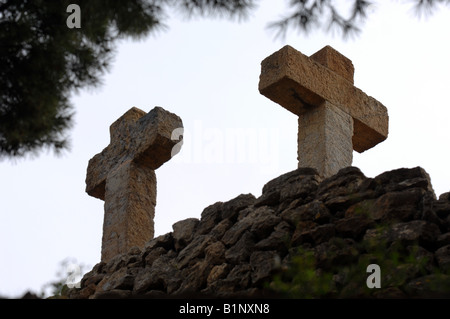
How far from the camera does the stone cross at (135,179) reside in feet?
36.0

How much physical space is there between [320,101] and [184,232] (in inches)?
89.4

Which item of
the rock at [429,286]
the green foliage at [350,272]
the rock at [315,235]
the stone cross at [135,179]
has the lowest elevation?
the rock at [429,286]

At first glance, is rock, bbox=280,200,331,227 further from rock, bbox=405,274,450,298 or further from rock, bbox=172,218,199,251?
rock, bbox=405,274,450,298

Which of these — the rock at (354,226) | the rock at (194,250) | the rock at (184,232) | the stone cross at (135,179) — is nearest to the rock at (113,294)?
the rock at (194,250)

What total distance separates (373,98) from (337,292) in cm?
476

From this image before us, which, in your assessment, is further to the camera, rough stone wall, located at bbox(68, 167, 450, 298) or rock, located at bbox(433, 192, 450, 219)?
rock, located at bbox(433, 192, 450, 219)

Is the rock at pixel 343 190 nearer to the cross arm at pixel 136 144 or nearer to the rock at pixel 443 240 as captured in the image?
the rock at pixel 443 240

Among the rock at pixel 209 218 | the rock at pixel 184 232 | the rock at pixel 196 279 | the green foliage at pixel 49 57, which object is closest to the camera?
the green foliage at pixel 49 57

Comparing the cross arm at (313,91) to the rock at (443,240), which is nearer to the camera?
the rock at (443,240)

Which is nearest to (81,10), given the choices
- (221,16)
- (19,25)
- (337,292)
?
(19,25)

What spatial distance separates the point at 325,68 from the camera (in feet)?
35.6

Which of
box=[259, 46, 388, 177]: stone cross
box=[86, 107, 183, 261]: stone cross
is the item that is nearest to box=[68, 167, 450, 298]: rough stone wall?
box=[86, 107, 183, 261]: stone cross

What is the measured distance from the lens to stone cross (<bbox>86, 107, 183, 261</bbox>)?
1097 centimetres
